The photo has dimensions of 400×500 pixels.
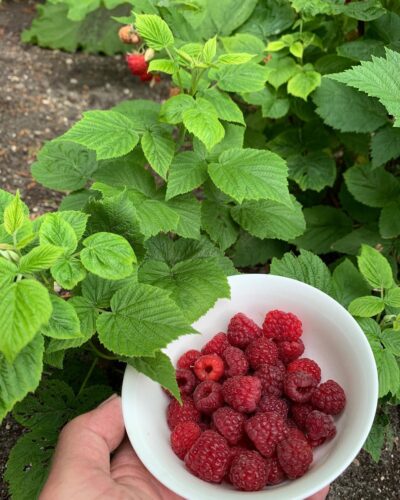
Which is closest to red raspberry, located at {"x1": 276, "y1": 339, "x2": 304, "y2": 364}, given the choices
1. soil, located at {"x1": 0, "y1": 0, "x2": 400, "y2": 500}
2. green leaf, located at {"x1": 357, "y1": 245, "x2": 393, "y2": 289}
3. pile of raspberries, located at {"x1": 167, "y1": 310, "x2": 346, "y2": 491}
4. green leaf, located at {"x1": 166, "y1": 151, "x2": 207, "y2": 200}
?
pile of raspberries, located at {"x1": 167, "y1": 310, "x2": 346, "y2": 491}

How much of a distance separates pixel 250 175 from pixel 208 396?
0.40m

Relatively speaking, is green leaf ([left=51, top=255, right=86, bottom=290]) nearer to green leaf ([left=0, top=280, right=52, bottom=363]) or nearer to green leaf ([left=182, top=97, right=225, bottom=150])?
green leaf ([left=0, top=280, right=52, bottom=363])

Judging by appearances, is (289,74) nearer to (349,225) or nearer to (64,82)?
(349,225)

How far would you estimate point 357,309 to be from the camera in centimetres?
109

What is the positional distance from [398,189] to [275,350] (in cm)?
65

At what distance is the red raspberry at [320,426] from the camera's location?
0.92 m

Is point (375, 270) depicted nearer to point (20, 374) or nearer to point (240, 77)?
point (240, 77)

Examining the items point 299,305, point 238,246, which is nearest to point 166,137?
point 299,305

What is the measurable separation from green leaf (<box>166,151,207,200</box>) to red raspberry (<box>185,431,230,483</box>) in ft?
1.40

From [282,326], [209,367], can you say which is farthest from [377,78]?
[209,367]

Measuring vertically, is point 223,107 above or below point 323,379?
above

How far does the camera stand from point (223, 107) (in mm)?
1128

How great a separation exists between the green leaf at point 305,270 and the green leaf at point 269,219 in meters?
0.05

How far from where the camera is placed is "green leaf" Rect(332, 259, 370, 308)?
120 cm
